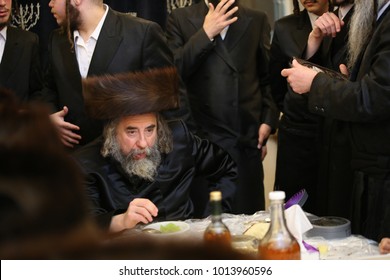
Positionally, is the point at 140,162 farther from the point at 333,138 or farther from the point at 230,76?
the point at 230,76

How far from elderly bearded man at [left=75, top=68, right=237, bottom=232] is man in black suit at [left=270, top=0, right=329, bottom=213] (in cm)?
105

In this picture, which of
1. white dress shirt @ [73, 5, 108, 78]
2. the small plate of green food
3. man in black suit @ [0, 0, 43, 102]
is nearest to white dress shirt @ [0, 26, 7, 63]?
man in black suit @ [0, 0, 43, 102]

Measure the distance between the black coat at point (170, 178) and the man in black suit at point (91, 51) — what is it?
693 millimetres

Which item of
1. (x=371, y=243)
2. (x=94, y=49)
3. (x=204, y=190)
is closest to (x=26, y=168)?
(x=371, y=243)

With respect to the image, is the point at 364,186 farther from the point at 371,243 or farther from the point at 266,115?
the point at 266,115

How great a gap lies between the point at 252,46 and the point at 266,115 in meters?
0.48

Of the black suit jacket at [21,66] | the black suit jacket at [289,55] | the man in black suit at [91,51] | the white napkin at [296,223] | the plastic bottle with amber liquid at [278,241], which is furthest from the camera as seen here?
the black suit jacket at [21,66]

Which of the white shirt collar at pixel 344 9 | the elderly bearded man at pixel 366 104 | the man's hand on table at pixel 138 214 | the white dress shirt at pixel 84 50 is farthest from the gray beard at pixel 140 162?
the white shirt collar at pixel 344 9

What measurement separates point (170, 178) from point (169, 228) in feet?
2.34

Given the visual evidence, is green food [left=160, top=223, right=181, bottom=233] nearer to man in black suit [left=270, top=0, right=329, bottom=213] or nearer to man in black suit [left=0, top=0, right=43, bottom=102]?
man in black suit [left=270, top=0, right=329, bottom=213]

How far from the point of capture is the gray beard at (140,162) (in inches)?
125

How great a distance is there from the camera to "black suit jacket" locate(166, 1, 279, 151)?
4.48 metres

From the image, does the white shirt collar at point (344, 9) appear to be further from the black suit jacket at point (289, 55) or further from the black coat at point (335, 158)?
the black suit jacket at point (289, 55)

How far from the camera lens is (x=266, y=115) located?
4.67 metres
